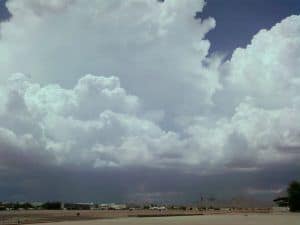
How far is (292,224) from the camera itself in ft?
301

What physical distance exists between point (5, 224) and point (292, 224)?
54668mm

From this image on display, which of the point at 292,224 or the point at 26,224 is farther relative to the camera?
the point at 26,224

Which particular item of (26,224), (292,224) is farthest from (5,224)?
(292,224)

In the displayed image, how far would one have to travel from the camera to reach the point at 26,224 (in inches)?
4146

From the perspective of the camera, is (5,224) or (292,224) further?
(5,224)

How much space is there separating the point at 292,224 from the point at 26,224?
5071 cm

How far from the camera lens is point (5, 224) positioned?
105 m

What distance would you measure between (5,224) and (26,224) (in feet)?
13.5

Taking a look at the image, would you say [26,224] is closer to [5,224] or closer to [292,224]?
[5,224]
